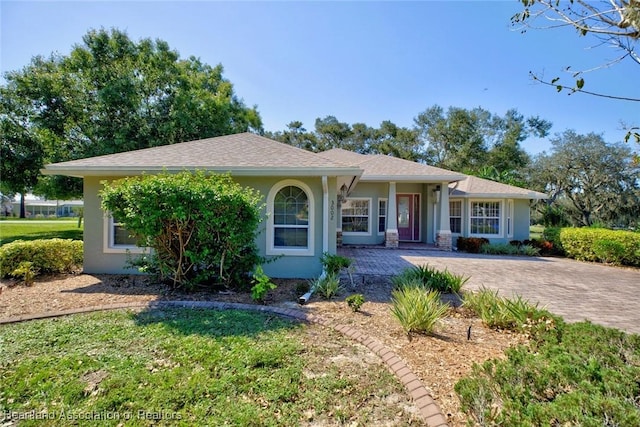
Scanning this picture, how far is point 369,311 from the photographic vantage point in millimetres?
5492

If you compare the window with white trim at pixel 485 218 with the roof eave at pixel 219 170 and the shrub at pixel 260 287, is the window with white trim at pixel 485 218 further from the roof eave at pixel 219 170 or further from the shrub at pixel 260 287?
the shrub at pixel 260 287

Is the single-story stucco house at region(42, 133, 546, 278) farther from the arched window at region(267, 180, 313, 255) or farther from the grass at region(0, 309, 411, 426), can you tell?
the grass at region(0, 309, 411, 426)

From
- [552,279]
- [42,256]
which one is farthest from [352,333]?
[42,256]

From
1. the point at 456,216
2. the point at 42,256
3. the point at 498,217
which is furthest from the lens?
the point at 456,216

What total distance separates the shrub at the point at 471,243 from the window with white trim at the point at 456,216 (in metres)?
1.33

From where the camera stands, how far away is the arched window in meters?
7.89

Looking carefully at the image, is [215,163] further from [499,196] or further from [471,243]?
[499,196]

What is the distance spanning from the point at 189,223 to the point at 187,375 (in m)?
3.39

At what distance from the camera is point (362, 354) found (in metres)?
3.88

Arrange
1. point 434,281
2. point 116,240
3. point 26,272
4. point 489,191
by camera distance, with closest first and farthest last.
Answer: point 434,281, point 26,272, point 116,240, point 489,191

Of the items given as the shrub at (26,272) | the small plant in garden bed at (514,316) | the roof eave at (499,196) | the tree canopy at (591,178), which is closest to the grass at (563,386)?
the small plant in garden bed at (514,316)

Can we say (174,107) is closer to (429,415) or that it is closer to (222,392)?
(222,392)

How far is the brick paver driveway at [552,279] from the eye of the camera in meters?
5.91

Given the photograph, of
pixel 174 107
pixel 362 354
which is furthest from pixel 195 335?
pixel 174 107
